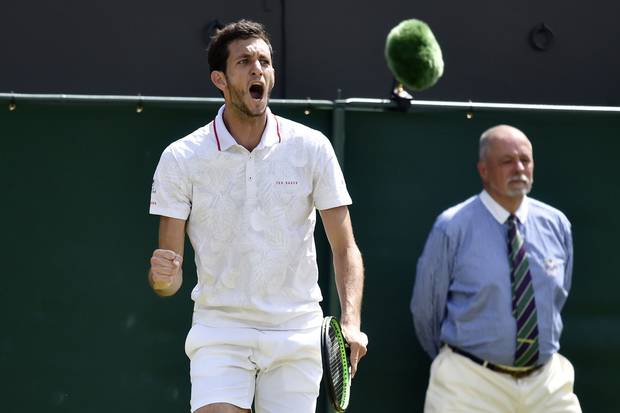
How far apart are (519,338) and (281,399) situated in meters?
1.67

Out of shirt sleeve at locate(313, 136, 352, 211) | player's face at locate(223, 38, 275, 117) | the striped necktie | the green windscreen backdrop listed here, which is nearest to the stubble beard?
player's face at locate(223, 38, 275, 117)

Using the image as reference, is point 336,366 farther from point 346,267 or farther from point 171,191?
point 171,191

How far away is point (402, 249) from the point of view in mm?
6523

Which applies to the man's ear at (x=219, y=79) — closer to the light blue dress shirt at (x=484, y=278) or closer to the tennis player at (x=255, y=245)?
the tennis player at (x=255, y=245)

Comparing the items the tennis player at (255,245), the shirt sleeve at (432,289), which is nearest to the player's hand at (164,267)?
the tennis player at (255,245)

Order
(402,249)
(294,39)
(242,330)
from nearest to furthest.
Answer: (242,330) < (402,249) < (294,39)

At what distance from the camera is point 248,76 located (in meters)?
4.86

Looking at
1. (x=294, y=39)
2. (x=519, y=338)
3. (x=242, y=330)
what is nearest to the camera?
(x=242, y=330)

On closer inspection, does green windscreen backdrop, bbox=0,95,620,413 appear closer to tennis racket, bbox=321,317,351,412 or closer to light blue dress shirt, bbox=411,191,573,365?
light blue dress shirt, bbox=411,191,573,365

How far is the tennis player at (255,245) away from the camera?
15.5 ft

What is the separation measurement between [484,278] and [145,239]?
1.73 metres

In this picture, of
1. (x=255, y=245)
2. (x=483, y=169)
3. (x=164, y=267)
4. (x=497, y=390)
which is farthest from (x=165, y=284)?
(x=483, y=169)

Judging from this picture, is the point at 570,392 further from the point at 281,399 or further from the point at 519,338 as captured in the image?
the point at 281,399

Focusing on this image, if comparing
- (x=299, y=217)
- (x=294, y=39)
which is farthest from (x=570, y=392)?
(x=294, y=39)
